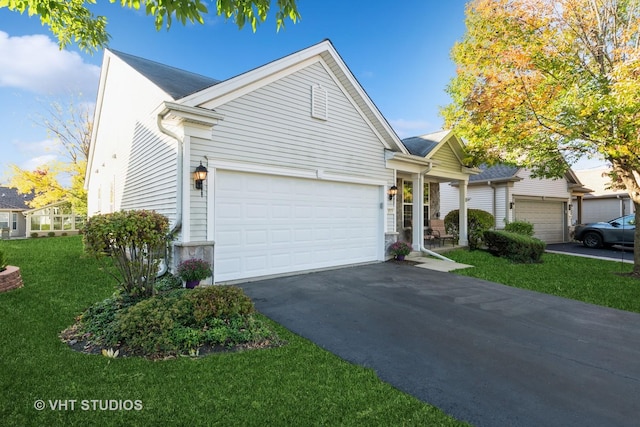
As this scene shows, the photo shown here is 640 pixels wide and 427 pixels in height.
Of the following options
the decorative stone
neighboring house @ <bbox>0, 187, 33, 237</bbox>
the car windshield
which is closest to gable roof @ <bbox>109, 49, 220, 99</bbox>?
the decorative stone

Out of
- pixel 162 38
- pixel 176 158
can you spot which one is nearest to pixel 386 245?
pixel 176 158

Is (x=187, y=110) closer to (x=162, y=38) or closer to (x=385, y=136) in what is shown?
(x=385, y=136)

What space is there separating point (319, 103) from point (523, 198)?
13.1 m

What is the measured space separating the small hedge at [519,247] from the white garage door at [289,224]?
4.63 m

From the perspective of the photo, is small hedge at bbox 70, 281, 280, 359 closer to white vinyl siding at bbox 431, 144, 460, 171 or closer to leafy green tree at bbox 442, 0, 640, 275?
leafy green tree at bbox 442, 0, 640, 275

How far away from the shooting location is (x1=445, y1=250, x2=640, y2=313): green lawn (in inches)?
262

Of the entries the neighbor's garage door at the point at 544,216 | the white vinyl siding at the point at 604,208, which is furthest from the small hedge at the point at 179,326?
the white vinyl siding at the point at 604,208

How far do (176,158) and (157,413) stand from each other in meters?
5.06

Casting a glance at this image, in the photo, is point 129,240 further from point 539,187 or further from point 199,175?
point 539,187

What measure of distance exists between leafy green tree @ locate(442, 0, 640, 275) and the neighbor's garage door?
6573 millimetres

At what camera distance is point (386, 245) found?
995 cm

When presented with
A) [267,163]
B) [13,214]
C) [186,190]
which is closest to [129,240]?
[186,190]

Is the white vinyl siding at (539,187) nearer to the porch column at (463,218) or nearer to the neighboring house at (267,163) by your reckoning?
the porch column at (463,218)

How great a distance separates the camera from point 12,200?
86.7 ft
